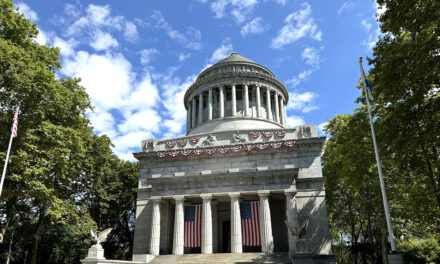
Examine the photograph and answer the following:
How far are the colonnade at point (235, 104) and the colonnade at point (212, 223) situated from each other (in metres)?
16.3

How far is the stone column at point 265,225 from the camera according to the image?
2296 cm

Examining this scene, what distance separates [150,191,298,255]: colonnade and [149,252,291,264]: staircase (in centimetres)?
69

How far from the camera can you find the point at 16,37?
22062 millimetres

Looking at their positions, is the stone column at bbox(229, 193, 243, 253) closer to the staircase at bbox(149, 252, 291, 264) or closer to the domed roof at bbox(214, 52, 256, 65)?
the staircase at bbox(149, 252, 291, 264)

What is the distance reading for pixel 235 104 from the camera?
131 ft

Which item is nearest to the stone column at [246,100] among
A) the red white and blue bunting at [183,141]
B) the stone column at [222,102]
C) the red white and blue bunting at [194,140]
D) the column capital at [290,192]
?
the stone column at [222,102]

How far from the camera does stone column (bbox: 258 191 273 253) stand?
22964 millimetres

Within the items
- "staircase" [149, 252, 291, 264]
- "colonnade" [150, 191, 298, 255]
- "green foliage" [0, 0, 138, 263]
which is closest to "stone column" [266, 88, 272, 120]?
"colonnade" [150, 191, 298, 255]

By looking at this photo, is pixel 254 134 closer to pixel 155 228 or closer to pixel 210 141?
pixel 210 141

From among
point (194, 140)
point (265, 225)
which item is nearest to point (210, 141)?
point (194, 140)

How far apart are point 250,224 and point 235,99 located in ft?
65.7

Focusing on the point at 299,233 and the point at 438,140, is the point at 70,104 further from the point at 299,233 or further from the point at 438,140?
the point at 438,140

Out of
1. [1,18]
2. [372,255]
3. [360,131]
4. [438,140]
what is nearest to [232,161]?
[360,131]

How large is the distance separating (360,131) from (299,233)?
9012 millimetres
